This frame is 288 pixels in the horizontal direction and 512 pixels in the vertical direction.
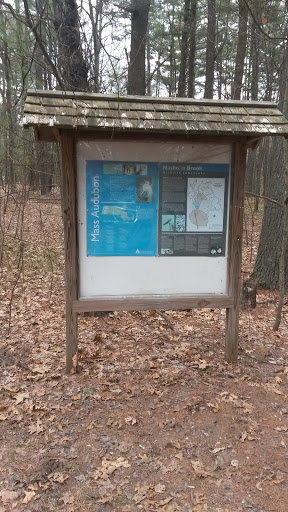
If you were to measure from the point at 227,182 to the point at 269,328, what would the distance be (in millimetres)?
2772

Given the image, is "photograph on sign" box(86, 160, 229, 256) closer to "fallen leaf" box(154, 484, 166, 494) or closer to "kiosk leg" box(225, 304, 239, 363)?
"kiosk leg" box(225, 304, 239, 363)

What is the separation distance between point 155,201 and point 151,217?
0.17m

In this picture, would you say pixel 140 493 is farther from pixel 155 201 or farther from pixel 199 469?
pixel 155 201

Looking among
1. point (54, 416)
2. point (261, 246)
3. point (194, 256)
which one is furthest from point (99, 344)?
point (261, 246)

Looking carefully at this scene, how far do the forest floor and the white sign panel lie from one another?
104 centimetres

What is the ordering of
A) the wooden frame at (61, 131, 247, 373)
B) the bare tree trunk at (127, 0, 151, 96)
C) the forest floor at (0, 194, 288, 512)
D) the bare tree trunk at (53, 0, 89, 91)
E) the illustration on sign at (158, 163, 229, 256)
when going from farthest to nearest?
the bare tree trunk at (127, 0, 151, 96) → the bare tree trunk at (53, 0, 89, 91) → the illustration on sign at (158, 163, 229, 256) → the wooden frame at (61, 131, 247, 373) → the forest floor at (0, 194, 288, 512)

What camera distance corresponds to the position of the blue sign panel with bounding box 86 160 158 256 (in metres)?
3.83

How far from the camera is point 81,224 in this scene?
390 cm

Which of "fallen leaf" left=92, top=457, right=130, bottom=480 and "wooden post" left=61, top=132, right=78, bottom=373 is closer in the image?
"fallen leaf" left=92, top=457, right=130, bottom=480

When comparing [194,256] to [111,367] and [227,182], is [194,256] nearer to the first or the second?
[227,182]

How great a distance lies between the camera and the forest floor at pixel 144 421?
2754 millimetres

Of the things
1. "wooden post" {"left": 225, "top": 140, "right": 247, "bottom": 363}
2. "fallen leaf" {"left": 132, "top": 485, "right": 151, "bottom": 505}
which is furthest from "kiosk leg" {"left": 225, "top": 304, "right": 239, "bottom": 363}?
"fallen leaf" {"left": 132, "top": 485, "right": 151, "bottom": 505}

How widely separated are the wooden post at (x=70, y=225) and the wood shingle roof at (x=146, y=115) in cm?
32

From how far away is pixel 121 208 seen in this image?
3.92 meters
